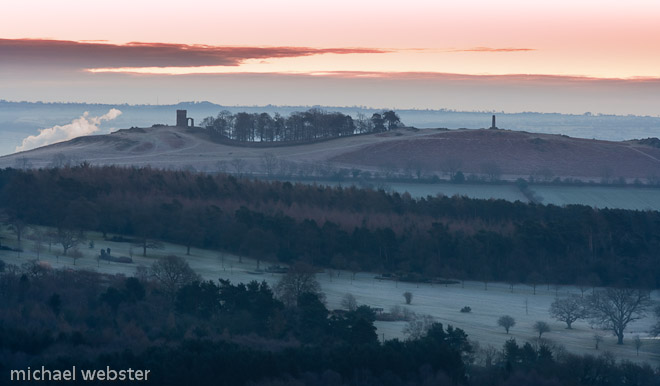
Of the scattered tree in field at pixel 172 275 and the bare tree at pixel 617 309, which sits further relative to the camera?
the scattered tree in field at pixel 172 275

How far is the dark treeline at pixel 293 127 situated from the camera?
126m

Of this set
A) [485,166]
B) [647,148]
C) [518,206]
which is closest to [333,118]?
[485,166]

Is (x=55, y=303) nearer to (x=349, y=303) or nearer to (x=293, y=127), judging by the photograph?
(x=349, y=303)

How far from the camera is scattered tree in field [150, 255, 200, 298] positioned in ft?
Answer: 137

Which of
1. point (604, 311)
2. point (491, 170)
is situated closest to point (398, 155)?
point (491, 170)

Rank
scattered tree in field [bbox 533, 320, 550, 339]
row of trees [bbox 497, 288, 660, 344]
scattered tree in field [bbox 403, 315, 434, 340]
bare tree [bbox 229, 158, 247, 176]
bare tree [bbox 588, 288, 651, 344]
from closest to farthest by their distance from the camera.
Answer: scattered tree in field [bbox 403, 315, 434, 340]
scattered tree in field [bbox 533, 320, 550, 339]
row of trees [bbox 497, 288, 660, 344]
bare tree [bbox 588, 288, 651, 344]
bare tree [bbox 229, 158, 247, 176]

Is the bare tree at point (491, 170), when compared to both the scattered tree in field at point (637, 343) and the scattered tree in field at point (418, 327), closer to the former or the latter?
the scattered tree in field at point (418, 327)

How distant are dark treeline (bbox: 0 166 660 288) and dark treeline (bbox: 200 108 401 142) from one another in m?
53.0

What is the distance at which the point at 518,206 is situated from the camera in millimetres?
67875

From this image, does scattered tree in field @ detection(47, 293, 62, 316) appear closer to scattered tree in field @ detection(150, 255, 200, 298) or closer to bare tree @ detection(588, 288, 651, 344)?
scattered tree in field @ detection(150, 255, 200, 298)

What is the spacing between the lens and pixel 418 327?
123 ft

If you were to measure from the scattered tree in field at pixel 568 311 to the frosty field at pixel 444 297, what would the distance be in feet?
0.99

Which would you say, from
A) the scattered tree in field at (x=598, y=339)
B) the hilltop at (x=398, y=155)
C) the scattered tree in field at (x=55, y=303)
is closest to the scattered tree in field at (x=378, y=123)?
the hilltop at (x=398, y=155)

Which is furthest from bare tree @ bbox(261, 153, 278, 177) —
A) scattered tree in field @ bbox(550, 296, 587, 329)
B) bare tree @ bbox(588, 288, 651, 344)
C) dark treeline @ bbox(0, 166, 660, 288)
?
bare tree @ bbox(588, 288, 651, 344)
